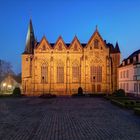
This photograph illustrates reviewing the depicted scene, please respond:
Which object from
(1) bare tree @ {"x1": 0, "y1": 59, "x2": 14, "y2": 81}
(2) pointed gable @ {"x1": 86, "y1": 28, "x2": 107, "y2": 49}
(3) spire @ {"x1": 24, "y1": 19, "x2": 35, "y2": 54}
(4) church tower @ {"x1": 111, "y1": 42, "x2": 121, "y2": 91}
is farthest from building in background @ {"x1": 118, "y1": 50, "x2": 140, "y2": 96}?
(1) bare tree @ {"x1": 0, "y1": 59, "x2": 14, "y2": 81}

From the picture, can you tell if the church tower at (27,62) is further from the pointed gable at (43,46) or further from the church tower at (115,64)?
the church tower at (115,64)

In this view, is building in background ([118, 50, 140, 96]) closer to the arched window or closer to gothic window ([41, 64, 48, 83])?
the arched window

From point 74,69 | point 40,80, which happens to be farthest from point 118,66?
point 40,80

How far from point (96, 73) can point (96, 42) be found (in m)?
8.51

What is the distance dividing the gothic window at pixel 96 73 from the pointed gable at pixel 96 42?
5.74 metres

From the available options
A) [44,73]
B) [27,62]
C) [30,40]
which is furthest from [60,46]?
[30,40]

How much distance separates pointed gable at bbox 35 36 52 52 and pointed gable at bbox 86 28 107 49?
10.6 meters

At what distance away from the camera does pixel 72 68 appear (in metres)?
70.6

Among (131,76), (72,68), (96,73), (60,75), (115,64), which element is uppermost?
(115,64)

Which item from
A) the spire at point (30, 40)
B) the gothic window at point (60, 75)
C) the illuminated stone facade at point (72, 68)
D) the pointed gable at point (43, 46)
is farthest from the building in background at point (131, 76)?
the spire at point (30, 40)

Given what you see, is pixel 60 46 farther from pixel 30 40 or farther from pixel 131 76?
pixel 131 76

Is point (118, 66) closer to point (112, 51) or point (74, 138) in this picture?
point (112, 51)

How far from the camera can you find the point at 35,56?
2773 inches

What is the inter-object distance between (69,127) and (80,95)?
143 ft
